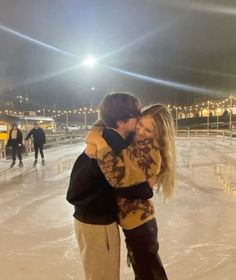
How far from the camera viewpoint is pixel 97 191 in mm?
2361

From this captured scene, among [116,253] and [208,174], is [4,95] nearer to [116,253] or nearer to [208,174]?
[208,174]

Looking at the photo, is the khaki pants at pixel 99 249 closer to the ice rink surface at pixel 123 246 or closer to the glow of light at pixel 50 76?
the ice rink surface at pixel 123 246

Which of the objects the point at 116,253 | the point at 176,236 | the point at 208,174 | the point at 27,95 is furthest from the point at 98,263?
the point at 27,95

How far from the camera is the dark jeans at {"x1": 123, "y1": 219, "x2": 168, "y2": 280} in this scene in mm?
2420

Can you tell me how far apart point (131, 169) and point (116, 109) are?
343mm

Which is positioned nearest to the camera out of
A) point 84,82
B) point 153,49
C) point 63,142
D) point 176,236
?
point 176,236

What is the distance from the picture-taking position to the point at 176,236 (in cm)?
513

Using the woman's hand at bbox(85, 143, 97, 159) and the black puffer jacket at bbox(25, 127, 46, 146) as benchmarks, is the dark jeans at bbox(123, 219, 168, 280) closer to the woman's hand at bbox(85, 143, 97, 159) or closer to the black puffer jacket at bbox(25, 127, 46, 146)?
the woman's hand at bbox(85, 143, 97, 159)

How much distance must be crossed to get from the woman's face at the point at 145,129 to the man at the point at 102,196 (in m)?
0.03

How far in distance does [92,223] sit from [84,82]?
126 feet

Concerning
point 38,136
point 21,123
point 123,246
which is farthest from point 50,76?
point 123,246

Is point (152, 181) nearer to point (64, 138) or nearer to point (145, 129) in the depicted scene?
point (145, 129)

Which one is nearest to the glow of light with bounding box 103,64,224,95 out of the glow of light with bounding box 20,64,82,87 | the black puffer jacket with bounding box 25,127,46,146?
the glow of light with bounding box 20,64,82,87

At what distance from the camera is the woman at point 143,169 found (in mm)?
2266
